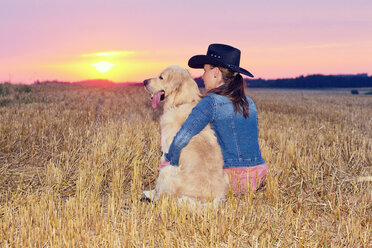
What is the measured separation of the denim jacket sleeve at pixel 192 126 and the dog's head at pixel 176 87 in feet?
1.48

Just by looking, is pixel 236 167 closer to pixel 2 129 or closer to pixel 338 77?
pixel 2 129

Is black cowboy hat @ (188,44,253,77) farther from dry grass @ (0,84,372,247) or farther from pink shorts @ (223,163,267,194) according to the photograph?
dry grass @ (0,84,372,247)

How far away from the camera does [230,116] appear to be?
3.46 meters

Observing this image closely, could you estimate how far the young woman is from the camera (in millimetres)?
3369

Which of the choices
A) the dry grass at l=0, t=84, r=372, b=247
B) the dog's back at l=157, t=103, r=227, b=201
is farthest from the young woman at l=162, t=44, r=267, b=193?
the dry grass at l=0, t=84, r=372, b=247

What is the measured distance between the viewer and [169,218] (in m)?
3.21

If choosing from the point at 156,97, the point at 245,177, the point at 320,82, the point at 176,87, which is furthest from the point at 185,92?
the point at 320,82

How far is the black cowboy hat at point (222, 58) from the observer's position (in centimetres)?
351

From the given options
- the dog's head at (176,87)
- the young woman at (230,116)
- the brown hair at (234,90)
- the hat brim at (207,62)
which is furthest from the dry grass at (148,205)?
the hat brim at (207,62)

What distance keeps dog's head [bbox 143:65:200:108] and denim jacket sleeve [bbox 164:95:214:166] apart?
45 cm

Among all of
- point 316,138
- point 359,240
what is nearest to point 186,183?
point 359,240

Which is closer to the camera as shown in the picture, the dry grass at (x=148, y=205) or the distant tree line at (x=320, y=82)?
the dry grass at (x=148, y=205)

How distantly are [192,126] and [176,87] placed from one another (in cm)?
73

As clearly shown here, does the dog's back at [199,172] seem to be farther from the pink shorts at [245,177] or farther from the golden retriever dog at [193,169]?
the pink shorts at [245,177]
